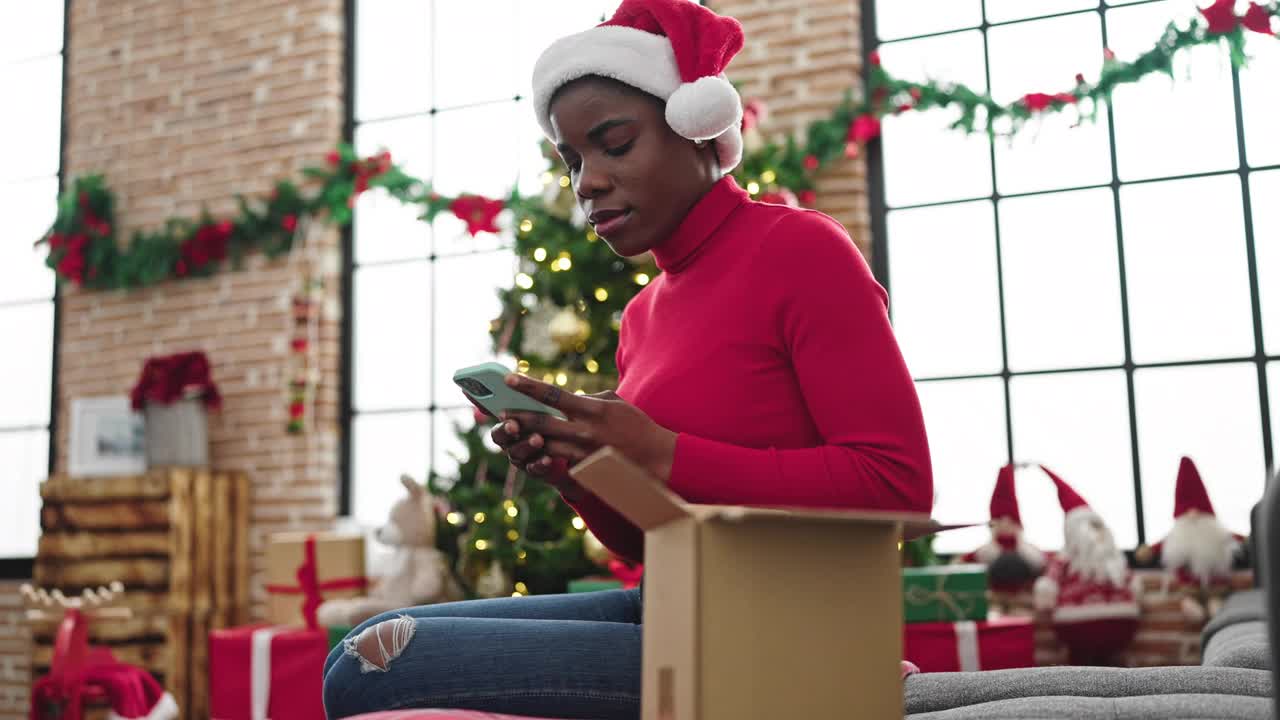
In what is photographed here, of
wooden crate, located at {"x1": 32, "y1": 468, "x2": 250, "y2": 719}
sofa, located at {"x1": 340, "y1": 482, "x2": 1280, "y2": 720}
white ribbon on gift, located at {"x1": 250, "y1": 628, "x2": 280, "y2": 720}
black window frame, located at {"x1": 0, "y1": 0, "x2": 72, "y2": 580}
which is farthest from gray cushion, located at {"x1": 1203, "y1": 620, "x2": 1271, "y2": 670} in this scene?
black window frame, located at {"x1": 0, "y1": 0, "x2": 72, "y2": 580}

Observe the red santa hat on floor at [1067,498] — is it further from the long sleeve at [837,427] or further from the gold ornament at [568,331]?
the long sleeve at [837,427]

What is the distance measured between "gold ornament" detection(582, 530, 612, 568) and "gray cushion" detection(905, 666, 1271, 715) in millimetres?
1693

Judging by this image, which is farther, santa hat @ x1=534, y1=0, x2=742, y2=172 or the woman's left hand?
santa hat @ x1=534, y1=0, x2=742, y2=172

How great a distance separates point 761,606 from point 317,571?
304 cm

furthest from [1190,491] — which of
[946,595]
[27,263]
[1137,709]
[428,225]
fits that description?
[27,263]

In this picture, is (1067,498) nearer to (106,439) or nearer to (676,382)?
(676,382)

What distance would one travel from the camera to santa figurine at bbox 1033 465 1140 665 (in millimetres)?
3082

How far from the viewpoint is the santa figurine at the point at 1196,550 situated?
9.93 ft

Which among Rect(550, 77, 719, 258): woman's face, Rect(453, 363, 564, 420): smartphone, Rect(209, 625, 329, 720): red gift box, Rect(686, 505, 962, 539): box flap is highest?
Rect(550, 77, 719, 258): woman's face

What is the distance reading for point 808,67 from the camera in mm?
3922

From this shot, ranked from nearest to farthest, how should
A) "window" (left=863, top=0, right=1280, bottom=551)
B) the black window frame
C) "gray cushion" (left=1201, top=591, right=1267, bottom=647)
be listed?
"gray cushion" (left=1201, top=591, right=1267, bottom=647)
"window" (left=863, top=0, right=1280, bottom=551)
the black window frame

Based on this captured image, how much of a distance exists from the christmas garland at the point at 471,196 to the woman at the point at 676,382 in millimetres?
1890

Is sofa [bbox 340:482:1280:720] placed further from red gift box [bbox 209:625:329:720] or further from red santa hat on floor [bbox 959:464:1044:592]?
red gift box [bbox 209:625:329:720]

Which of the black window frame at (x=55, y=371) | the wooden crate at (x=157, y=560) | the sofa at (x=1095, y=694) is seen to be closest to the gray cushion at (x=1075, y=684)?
the sofa at (x=1095, y=694)
